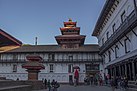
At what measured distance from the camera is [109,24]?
3534 centimetres

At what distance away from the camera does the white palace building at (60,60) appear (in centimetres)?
4666

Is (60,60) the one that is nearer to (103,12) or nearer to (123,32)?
(103,12)

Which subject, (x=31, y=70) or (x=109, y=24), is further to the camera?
(x=109, y=24)

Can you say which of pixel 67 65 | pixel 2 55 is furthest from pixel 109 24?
pixel 2 55

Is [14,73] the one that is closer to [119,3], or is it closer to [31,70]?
[31,70]

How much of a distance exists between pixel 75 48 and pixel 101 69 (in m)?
8.75

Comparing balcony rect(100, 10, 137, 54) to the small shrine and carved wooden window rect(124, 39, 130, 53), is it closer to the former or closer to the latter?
carved wooden window rect(124, 39, 130, 53)

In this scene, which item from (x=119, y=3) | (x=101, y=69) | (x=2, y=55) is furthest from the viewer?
(x=2, y=55)

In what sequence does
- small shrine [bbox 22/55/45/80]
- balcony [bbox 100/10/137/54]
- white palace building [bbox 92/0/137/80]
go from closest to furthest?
balcony [bbox 100/10/137/54]
white palace building [bbox 92/0/137/80]
small shrine [bbox 22/55/45/80]

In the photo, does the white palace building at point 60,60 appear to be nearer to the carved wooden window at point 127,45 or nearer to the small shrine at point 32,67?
the carved wooden window at point 127,45

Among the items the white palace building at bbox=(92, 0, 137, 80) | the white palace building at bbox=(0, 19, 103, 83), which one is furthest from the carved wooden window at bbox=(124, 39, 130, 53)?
the white palace building at bbox=(0, 19, 103, 83)

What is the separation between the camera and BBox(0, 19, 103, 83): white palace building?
46.7m

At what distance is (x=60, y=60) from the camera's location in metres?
47.2

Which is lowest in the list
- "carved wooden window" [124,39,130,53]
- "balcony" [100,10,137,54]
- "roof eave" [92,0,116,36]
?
"carved wooden window" [124,39,130,53]
